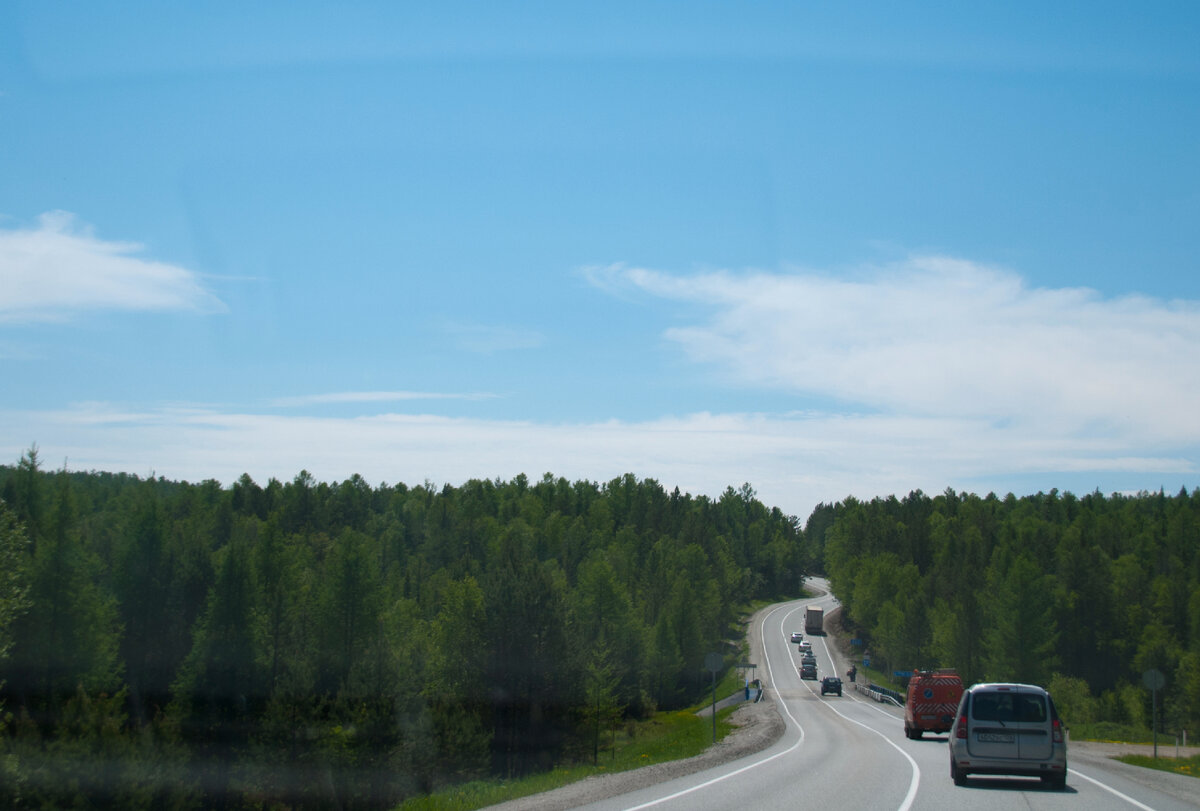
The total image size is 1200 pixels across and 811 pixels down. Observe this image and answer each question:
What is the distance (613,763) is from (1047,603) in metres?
57.7

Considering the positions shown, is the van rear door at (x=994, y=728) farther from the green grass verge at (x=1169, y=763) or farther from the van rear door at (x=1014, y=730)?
the green grass verge at (x=1169, y=763)

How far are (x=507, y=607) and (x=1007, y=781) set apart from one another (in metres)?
34.1

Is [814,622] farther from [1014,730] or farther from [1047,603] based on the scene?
[1014,730]

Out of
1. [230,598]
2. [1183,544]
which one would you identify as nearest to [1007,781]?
[230,598]

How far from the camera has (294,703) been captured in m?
46.5

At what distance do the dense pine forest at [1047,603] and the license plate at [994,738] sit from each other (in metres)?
47.3

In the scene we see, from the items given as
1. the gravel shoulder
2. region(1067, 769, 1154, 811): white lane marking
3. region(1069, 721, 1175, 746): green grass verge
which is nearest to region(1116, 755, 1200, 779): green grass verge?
region(1067, 769, 1154, 811): white lane marking

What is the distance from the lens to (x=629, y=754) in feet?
127

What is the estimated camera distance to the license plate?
16.0 meters

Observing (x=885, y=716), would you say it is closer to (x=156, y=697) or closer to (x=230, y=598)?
(x=230, y=598)

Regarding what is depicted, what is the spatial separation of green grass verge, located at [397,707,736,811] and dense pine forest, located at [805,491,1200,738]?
26.1 m

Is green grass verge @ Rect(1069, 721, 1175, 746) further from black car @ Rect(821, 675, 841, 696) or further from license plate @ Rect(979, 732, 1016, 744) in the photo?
license plate @ Rect(979, 732, 1016, 744)

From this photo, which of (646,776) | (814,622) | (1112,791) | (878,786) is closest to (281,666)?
(646,776)

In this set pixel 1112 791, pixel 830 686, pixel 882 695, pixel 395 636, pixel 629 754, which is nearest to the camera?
pixel 1112 791
